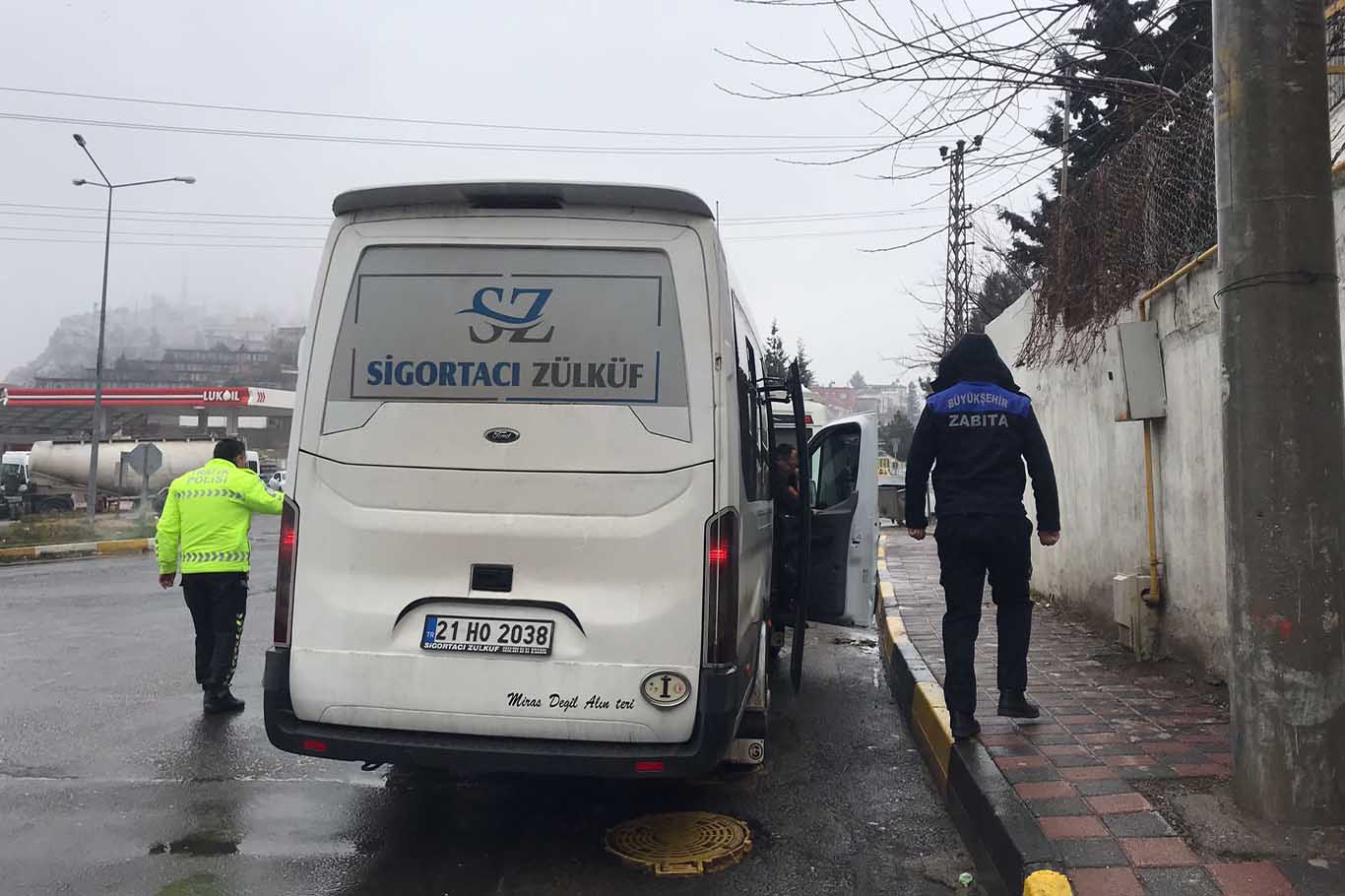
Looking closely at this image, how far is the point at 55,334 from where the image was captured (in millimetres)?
99188

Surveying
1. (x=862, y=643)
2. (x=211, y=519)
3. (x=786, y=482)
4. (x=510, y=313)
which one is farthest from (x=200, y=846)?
(x=862, y=643)

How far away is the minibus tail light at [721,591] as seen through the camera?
12.0ft

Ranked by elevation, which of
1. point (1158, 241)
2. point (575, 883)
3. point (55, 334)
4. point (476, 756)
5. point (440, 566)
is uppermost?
point (55, 334)

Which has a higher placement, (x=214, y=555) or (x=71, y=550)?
(x=214, y=555)

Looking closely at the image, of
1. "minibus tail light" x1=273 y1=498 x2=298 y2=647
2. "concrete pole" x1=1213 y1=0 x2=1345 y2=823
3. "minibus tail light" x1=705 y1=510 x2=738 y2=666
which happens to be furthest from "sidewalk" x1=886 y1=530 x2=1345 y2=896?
"minibus tail light" x1=273 y1=498 x2=298 y2=647

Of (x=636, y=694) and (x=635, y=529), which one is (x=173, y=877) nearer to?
(x=636, y=694)

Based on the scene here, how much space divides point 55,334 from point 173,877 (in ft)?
372

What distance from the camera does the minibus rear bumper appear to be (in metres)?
3.55

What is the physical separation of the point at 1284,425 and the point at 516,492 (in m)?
2.64

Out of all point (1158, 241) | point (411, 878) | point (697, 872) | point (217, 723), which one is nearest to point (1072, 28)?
point (1158, 241)

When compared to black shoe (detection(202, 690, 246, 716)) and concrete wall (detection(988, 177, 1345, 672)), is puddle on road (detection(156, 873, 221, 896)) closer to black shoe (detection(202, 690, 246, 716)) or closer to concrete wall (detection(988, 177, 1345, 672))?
black shoe (detection(202, 690, 246, 716))

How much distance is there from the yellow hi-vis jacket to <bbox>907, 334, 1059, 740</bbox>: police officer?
4065 millimetres

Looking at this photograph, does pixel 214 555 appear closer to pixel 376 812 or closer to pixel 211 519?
pixel 211 519

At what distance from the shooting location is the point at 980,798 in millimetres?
3916
